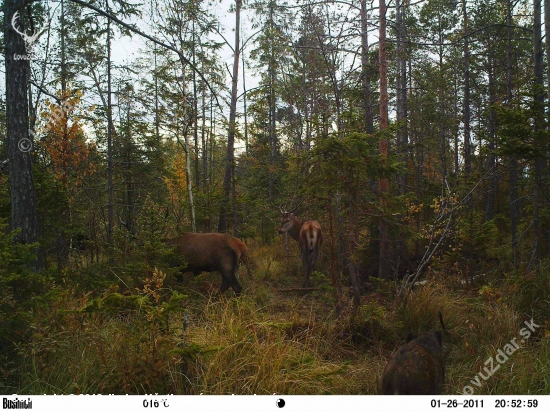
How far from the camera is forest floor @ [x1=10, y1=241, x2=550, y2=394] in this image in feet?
12.8

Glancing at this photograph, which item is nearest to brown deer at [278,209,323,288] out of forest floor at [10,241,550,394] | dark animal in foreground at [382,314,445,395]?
forest floor at [10,241,550,394]

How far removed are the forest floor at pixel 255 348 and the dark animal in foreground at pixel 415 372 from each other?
0.32m

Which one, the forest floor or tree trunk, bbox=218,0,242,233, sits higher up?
tree trunk, bbox=218,0,242,233

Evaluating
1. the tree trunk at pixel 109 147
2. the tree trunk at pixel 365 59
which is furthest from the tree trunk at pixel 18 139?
the tree trunk at pixel 365 59

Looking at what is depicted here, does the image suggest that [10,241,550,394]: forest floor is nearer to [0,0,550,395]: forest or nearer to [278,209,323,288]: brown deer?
[0,0,550,395]: forest

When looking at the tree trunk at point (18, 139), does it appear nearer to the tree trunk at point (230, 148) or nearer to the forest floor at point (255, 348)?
the forest floor at point (255, 348)

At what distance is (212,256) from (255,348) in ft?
16.1

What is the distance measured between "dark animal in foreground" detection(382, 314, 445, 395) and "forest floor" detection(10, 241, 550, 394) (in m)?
0.32

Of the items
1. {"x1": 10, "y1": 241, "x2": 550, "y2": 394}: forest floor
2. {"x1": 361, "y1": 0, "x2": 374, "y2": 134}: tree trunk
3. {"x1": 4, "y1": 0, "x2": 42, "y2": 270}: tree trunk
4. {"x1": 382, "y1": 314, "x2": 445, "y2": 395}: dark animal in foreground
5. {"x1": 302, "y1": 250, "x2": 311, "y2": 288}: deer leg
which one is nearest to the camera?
{"x1": 382, "y1": 314, "x2": 445, "y2": 395}: dark animal in foreground

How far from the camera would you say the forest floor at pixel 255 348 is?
12.8 ft

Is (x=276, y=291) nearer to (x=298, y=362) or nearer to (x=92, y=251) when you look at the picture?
(x=92, y=251)

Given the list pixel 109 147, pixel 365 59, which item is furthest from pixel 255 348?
pixel 109 147

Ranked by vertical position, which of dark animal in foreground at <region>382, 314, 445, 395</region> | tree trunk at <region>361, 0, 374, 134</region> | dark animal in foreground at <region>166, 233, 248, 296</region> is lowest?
dark animal in foreground at <region>382, 314, 445, 395</region>
